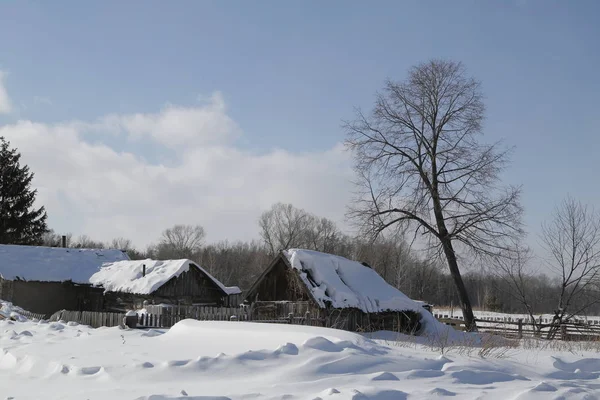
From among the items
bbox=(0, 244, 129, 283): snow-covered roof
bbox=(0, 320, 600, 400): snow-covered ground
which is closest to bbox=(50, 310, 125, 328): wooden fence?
bbox=(0, 320, 600, 400): snow-covered ground

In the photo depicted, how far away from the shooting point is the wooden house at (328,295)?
24.6 m

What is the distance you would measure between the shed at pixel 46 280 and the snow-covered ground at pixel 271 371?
2650 cm

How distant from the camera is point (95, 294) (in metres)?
36.7

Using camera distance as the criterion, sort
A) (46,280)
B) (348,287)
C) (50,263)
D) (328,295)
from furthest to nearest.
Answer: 1. (50,263)
2. (46,280)
3. (348,287)
4. (328,295)

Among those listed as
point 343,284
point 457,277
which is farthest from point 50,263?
point 457,277

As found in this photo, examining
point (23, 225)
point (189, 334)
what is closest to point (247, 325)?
point (189, 334)

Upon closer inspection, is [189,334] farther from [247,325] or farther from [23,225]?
[23,225]

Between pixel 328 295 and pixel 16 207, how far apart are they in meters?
38.2

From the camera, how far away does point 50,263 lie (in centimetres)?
3775

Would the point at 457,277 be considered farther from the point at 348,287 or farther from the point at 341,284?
the point at 341,284

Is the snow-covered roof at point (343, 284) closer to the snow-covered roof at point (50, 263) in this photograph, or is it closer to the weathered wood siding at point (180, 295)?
the weathered wood siding at point (180, 295)

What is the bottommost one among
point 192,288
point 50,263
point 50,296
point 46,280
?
point 50,296

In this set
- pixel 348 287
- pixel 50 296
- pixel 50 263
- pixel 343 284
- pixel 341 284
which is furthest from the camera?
pixel 50 263

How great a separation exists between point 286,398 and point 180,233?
94371 mm
